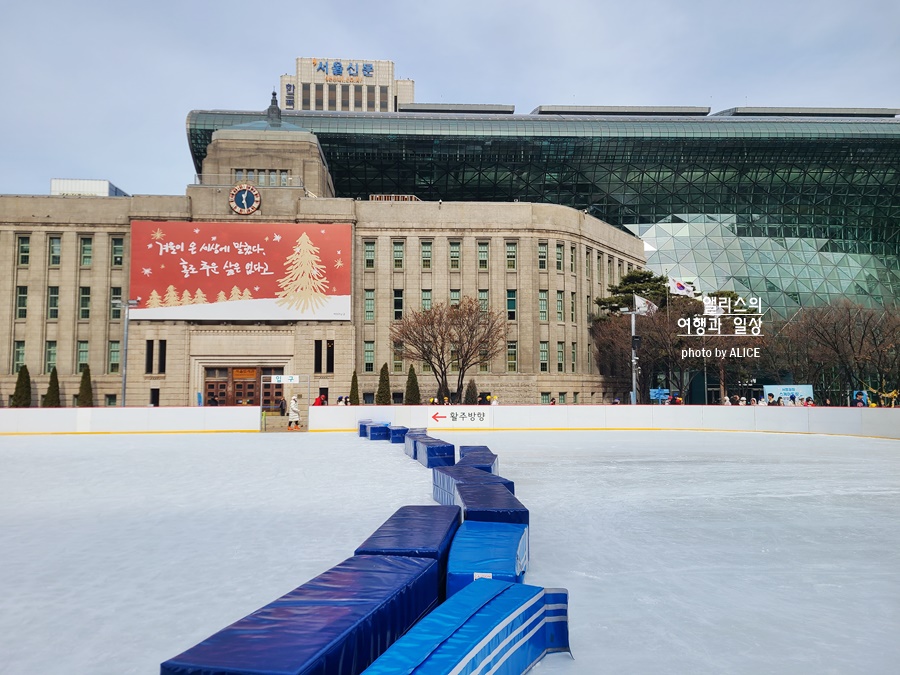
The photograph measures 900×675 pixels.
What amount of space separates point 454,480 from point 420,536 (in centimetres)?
510

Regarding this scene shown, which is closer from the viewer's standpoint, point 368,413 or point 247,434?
point 247,434

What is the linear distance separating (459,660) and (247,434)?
33716 mm

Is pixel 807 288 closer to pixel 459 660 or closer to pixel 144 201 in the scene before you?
pixel 144 201

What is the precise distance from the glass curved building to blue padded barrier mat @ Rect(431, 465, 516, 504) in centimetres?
6400

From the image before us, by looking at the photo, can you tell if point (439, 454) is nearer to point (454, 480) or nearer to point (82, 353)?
point (454, 480)

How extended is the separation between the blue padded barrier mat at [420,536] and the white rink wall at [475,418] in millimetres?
28804

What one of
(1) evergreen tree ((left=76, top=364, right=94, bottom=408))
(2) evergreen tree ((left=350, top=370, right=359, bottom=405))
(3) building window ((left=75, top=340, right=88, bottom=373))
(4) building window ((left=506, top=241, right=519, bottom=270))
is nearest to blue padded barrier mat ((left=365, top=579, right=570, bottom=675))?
(2) evergreen tree ((left=350, top=370, right=359, bottom=405))

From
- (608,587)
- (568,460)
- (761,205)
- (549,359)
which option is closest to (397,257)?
(549,359)

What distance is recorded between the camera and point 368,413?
128ft

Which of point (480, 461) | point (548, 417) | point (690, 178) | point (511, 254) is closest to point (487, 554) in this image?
point (480, 461)

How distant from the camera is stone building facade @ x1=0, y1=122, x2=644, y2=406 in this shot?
5534cm

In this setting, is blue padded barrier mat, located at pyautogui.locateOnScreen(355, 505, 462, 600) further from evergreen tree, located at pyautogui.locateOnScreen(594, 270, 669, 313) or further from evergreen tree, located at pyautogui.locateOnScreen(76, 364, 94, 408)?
evergreen tree, located at pyautogui.locateOnScreen(594, 270, 669, 313)

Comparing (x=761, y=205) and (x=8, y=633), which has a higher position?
(x=761, y=205)

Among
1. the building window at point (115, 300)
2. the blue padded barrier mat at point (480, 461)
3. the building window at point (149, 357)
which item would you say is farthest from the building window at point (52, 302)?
the blue padded barrier mat at point (480, 461)
